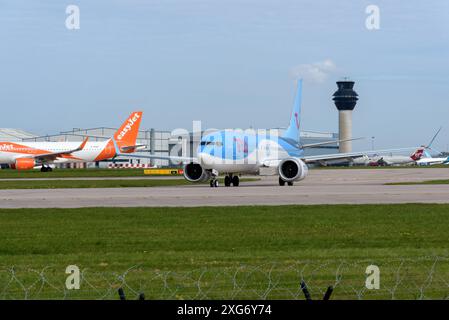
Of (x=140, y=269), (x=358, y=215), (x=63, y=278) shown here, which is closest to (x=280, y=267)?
(x=140, y=269)

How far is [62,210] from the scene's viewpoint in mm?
30812

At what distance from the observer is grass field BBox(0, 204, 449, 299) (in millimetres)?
13633

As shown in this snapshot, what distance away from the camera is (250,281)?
47.3 feet

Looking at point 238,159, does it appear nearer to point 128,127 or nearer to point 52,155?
point 52,155

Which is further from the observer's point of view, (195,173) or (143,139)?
(143,139)

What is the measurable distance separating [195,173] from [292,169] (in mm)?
6272

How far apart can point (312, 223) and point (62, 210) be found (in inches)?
416

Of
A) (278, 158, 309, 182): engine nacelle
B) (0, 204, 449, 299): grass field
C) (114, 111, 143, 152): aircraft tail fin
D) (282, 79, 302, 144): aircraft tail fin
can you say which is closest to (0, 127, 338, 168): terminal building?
(114, 111, 143, 152): aircraft tail fin

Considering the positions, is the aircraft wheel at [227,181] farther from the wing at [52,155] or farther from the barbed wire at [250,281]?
the wing at [52,155]

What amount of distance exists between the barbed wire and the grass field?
A: 2cm

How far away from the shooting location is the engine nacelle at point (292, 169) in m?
50.7

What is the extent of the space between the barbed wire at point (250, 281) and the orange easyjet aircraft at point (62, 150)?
82.0 meters

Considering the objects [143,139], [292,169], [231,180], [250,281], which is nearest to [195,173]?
[231,180]
